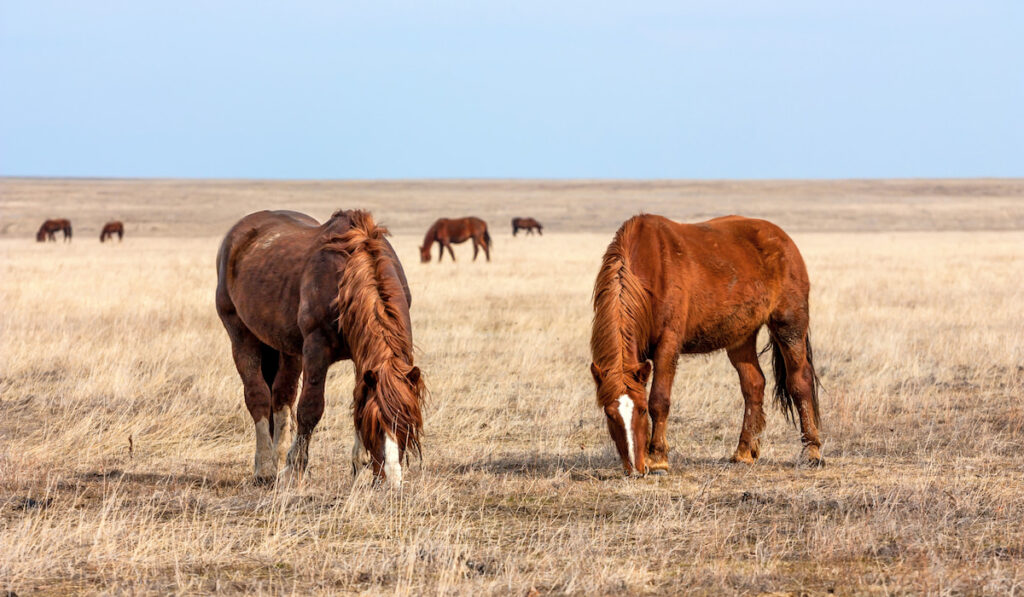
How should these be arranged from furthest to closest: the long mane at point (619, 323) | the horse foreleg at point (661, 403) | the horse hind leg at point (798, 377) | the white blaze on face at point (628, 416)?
1. the horse hind leg at point (798, 377)
2. the horse foreleg at point (661, 403)
3. the long mane at point (619, 323)
4. the white blaze on face at point (628, 416)

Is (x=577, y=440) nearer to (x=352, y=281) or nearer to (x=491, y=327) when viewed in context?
(x=352, y=281)

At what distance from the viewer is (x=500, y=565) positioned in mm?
4418

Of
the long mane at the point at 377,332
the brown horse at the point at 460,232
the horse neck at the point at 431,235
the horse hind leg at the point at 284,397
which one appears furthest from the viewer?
the brown horse at the point at 460,232

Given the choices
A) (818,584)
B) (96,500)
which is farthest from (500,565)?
(96,500)

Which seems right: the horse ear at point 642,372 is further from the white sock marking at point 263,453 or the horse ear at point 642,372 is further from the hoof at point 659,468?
the white sock marking at point 263,453

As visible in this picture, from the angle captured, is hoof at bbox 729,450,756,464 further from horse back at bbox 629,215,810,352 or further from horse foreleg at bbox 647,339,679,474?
horse back at bbox 629,215,810,352

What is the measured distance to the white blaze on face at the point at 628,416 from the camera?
6082mm

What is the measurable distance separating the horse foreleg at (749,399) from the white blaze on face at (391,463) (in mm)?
2742

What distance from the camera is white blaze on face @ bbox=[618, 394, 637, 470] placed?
6082 mm

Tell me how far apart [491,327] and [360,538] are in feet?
28.3

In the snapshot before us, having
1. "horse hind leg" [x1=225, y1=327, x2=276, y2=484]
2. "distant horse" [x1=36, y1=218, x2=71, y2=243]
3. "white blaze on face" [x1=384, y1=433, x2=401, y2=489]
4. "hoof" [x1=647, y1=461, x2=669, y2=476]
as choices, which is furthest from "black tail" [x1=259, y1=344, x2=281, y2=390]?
"distant horse" [x1=36, y1=218, x2=71, y2=243]

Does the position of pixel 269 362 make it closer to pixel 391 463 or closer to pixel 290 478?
pixel 290 478

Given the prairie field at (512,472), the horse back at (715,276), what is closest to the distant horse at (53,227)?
the prairie field at (512,472)

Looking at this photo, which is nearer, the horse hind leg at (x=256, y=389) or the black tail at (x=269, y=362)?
the horse hind leg at (x=256, y=389)
